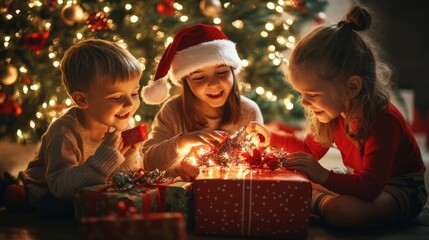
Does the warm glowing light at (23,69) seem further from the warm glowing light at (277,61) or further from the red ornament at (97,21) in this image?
the warm glowing light at (277,61)

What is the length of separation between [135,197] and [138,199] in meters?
0.01

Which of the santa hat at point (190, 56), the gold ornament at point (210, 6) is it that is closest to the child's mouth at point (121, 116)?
the santa hat at point (190, 56)

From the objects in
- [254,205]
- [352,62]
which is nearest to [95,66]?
[254,205]

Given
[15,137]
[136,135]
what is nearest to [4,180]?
[15,137]

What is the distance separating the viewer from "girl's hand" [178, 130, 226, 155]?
6.76 ft

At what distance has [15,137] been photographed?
8.37ft

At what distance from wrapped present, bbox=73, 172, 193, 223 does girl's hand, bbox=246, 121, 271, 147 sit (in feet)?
1.46

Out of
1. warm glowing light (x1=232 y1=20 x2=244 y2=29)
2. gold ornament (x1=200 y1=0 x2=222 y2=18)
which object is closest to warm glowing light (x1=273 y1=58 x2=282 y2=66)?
warm glowing light (x1=232 y1=20 x2=244 y2=29)

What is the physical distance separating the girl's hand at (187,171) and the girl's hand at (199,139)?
7cm

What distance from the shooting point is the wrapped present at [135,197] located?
5.45 feet

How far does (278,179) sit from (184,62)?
0.74 meters

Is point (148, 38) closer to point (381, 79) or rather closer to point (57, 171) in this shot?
point (57, 171)

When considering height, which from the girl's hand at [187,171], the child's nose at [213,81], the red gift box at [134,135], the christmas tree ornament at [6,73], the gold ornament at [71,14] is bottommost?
the girl's hand at [187,171]

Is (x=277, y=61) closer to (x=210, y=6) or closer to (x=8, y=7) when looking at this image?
(x=210, y=6)
